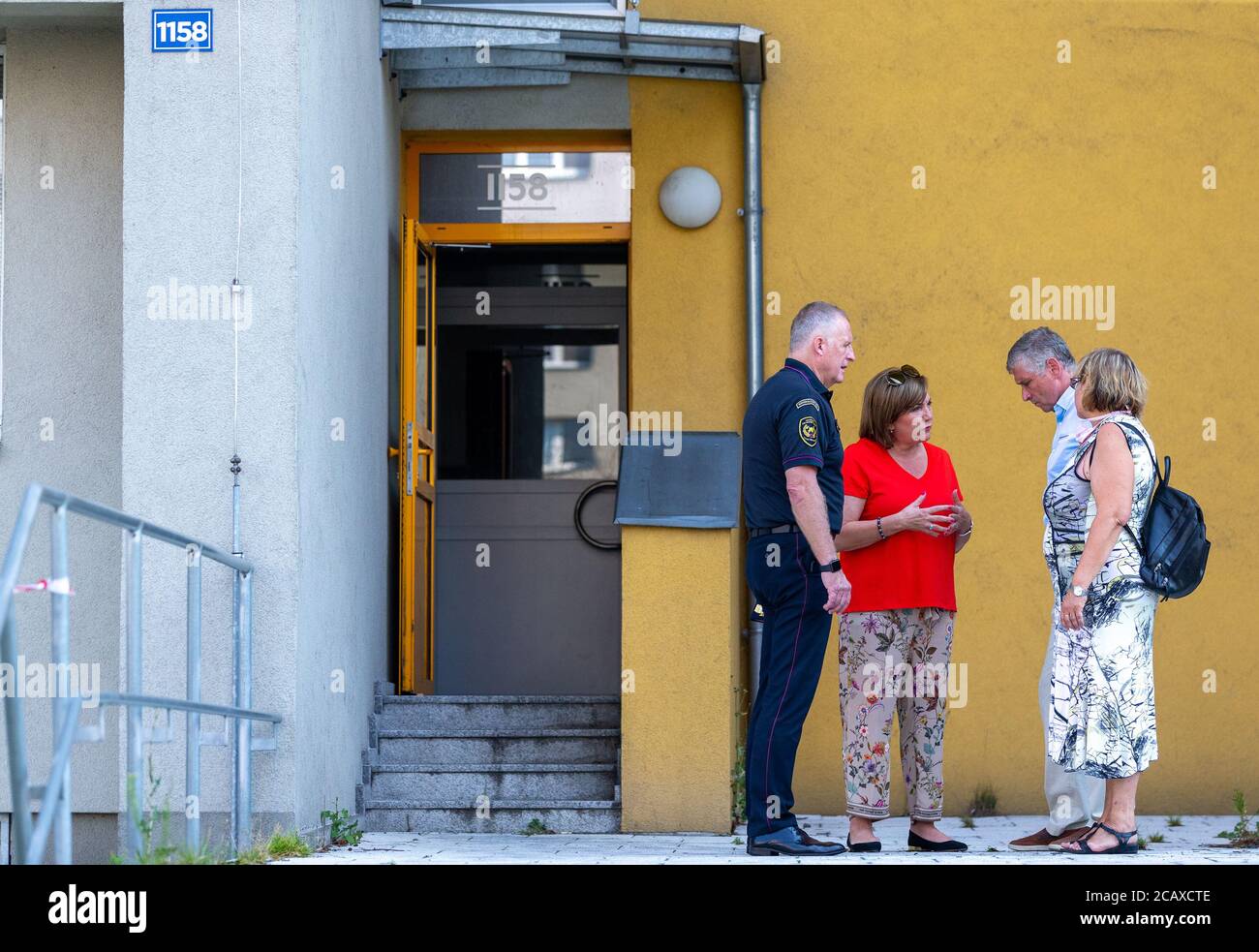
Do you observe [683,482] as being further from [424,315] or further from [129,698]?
[129,698]

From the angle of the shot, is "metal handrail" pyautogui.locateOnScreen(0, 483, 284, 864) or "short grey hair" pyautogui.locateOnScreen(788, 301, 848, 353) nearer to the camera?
"metal handrail" pyautogui.locateOnScreen(0, 483, 284, 864)

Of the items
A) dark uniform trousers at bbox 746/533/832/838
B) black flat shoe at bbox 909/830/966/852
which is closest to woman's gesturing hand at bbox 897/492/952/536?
dark uniform trousers at bbox 746/533/832/838

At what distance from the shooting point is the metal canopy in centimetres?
763

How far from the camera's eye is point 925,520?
5.63 metres

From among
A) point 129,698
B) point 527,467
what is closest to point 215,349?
point 129,698

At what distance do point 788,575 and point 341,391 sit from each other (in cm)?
207

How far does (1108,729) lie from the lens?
5289 mm

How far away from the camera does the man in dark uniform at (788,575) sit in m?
5.41

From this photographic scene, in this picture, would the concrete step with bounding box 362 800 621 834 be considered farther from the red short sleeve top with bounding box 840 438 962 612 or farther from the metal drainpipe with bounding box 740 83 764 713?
the red short sleeve top with bounding box 840 438 962 612

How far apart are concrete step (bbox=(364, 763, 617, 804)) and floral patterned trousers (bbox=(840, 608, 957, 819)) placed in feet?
5.42
